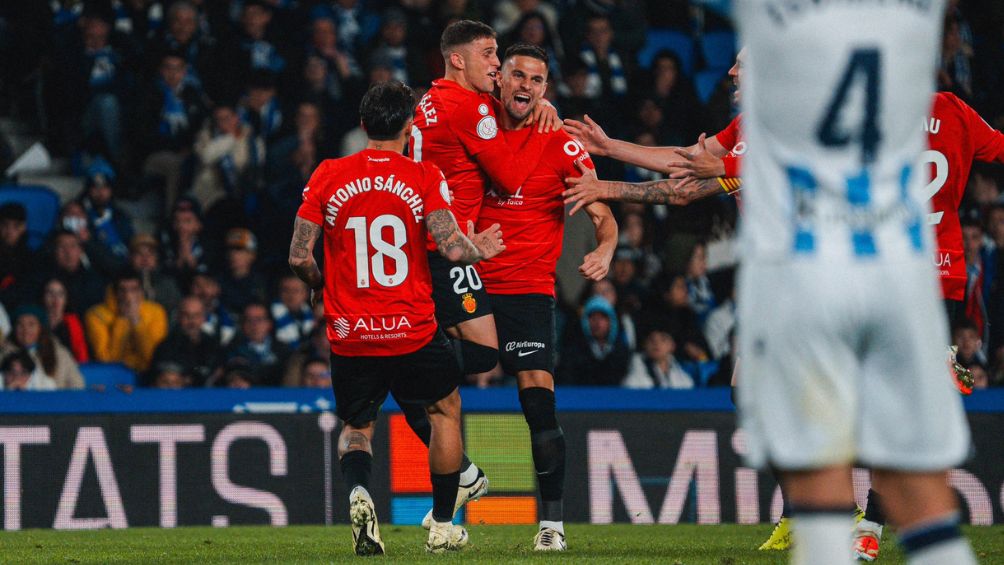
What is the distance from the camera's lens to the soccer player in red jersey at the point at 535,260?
7555mm

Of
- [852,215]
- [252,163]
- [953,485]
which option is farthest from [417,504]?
[852,215]

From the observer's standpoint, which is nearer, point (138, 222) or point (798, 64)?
point (798, 64)

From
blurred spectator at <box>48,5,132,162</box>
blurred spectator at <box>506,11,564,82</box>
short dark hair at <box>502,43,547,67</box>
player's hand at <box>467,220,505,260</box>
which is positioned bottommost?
player's hand at <box>467,220,505,260</box>

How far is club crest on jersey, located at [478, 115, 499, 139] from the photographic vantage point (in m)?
7.77

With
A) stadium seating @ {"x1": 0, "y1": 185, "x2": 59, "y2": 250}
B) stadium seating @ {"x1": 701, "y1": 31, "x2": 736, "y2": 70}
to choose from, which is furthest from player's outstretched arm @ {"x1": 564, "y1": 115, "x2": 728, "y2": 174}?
stadium seating @ {"x1": 701, "y1": 31, "x2": 736, "y2": 70}

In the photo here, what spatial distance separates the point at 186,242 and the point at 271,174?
3.67ft

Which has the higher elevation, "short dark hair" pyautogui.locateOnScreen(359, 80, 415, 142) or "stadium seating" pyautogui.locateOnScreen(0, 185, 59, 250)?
"short dark hair" pyautogui.locateOnScreen(359, 80, 415, 142)

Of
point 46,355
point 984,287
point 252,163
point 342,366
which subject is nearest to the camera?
point 342,366

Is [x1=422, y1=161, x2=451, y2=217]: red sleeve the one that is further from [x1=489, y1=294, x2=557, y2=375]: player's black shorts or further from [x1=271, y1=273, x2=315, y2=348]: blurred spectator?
[x1=271, y1=273, x2=315, y2=348]: blurred spectator

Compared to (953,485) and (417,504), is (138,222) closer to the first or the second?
(417,504)

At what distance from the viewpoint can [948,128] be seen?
7.13 m

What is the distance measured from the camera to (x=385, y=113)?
22.6ft

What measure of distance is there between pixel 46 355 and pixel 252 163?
3198 millimetres

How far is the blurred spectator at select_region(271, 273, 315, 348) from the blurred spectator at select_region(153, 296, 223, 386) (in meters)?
0.58
